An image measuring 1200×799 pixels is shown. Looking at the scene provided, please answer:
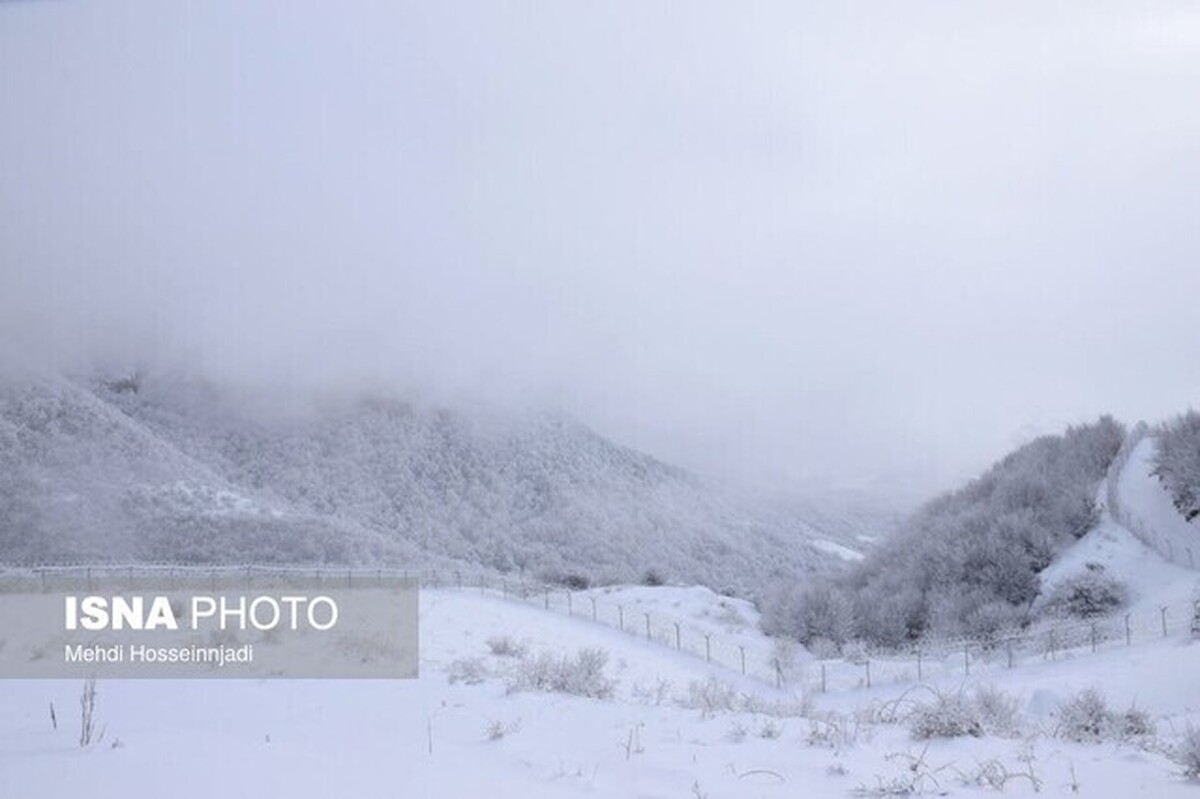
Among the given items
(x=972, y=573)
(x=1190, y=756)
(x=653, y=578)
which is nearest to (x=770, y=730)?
(x=1190, y=756)

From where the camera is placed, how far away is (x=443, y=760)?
21.0 feet

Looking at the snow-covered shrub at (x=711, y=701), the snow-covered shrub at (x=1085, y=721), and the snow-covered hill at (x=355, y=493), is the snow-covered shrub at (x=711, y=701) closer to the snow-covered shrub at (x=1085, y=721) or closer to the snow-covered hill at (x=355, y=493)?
the snow-covered shrub at (x=1085, y=721)

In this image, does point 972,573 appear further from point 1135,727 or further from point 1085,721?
point 1085,721

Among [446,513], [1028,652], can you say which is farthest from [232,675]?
[446,513]

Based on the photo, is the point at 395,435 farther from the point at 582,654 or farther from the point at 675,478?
the point at 582,654

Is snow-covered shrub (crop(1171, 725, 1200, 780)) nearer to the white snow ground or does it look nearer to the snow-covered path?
the white snow ground

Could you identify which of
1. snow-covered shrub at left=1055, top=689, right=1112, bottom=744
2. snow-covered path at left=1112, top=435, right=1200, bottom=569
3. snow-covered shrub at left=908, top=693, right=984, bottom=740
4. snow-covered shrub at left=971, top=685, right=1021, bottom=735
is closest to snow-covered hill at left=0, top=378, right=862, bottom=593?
snow-covered path at left=1112, top=435, right=1200, bottom=569

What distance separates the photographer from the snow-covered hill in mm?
37562

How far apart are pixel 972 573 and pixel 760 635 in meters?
5.80

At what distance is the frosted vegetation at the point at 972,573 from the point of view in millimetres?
23734

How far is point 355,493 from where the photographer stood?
4906 centimetres

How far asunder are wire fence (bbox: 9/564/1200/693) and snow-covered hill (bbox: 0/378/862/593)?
326 inches

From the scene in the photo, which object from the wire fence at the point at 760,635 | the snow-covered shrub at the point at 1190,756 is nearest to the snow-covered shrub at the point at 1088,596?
the wire fence at the point at 760,635

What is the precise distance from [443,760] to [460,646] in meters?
12.6
